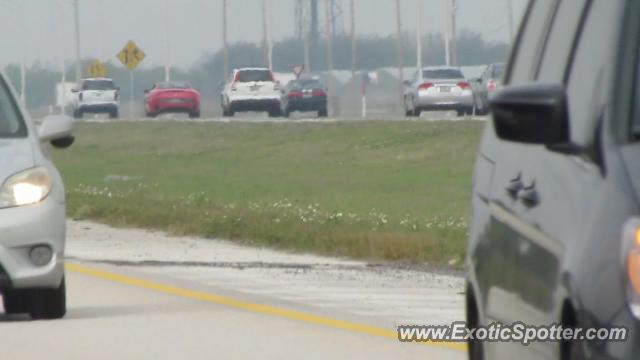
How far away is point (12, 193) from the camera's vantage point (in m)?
12.8

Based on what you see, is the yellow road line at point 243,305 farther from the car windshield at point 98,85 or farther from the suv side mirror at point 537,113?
the car windshield at point 98,85

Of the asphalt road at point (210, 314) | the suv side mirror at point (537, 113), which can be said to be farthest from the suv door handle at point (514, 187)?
the asphalt road at point (210, 314)

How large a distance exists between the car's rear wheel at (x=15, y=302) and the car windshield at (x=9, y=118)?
942 millimetres

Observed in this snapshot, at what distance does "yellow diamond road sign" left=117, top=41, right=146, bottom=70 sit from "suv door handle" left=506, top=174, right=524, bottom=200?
3473 inches

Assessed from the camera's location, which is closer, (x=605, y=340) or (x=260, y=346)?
(x=605, y=340)

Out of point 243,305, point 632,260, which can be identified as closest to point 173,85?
point 243,305

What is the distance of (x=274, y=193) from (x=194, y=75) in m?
121

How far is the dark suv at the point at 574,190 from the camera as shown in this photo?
5016 mm

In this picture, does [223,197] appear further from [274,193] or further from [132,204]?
[132,204]

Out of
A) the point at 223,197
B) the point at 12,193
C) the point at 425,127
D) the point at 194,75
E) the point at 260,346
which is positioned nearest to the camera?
the point at 260,346

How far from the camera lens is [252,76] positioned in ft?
288

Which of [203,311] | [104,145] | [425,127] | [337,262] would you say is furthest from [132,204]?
[104,145]

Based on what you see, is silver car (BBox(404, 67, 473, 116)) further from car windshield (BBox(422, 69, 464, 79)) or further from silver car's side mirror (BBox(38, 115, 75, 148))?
silver car's side mirror (BBox(38, 115, 75, 148))

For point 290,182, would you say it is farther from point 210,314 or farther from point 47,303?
point 47,303
